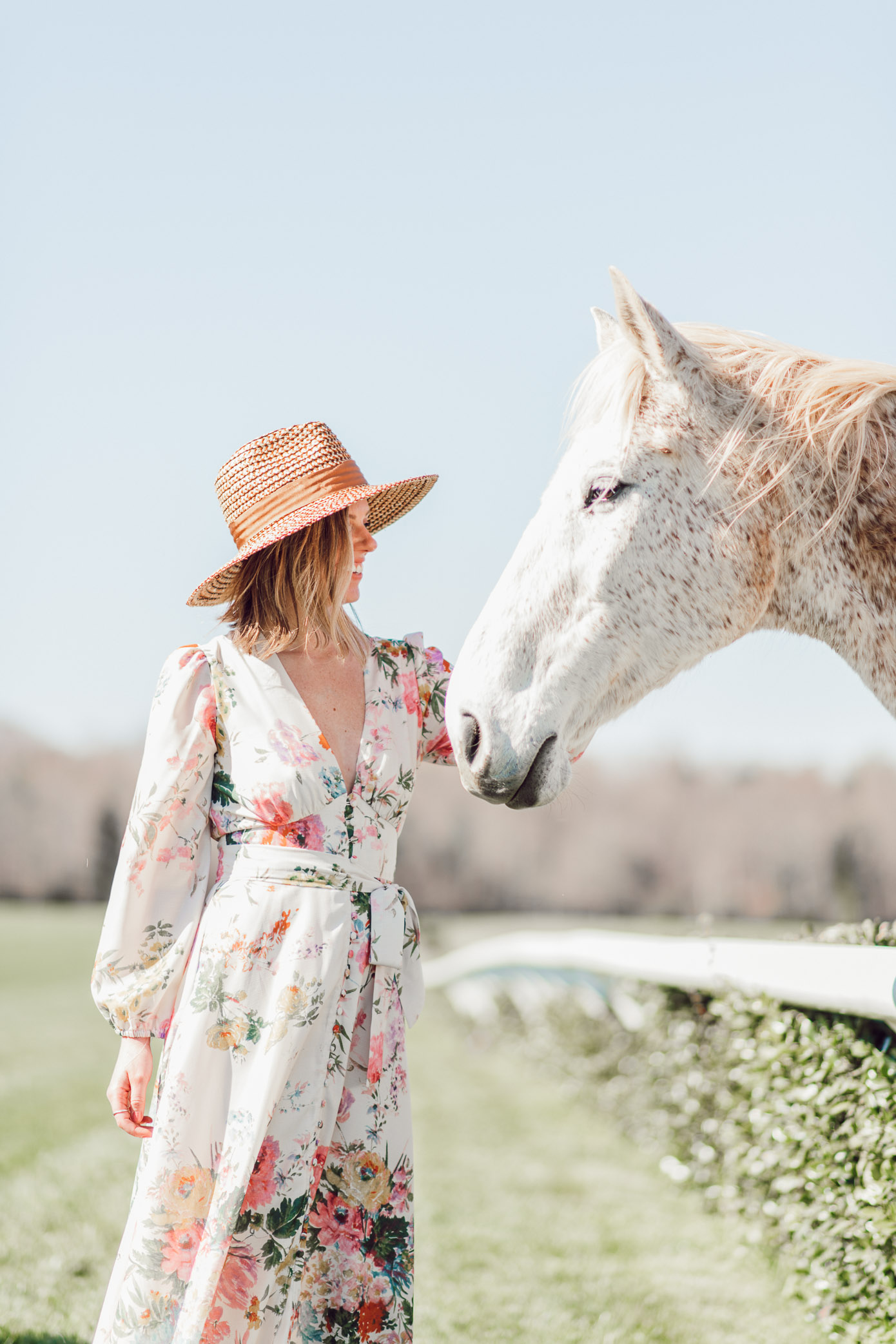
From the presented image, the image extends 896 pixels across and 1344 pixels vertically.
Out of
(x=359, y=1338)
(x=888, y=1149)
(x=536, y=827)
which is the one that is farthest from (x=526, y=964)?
(x=536, y=827)

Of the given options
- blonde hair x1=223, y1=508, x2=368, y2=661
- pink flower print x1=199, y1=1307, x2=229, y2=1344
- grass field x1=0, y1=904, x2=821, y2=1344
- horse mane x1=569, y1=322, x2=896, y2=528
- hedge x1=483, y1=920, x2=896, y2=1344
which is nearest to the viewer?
pink flower print x1=199, y1=1307, x2=229, y2=1344

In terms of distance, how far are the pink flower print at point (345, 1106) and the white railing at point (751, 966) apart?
1.08 meters

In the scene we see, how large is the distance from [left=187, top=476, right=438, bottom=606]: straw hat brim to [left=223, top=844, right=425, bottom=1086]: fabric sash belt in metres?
0.53

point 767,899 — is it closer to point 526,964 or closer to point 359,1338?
point 526,964

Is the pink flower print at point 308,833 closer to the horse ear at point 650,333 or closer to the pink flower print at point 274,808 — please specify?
the pink flower print at point 274,808

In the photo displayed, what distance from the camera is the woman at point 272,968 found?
175cm

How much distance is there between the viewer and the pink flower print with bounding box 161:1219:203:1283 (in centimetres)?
175

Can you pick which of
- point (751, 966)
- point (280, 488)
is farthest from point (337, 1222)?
point (751, 966)

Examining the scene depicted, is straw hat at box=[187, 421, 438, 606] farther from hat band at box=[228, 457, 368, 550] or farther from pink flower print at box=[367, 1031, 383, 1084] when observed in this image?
pink flower print at box=[367, 1031, 383, 1084]

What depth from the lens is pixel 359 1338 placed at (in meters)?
1.82

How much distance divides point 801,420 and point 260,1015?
4.62 feet

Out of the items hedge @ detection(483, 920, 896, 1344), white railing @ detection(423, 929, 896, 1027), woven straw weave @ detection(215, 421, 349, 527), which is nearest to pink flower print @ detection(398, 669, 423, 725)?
woven straw weave @ detection(215, 421, 349, 527)

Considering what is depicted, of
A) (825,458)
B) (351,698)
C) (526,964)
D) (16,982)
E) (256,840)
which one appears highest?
(825,458)

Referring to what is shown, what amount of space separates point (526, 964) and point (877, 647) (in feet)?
17.6
